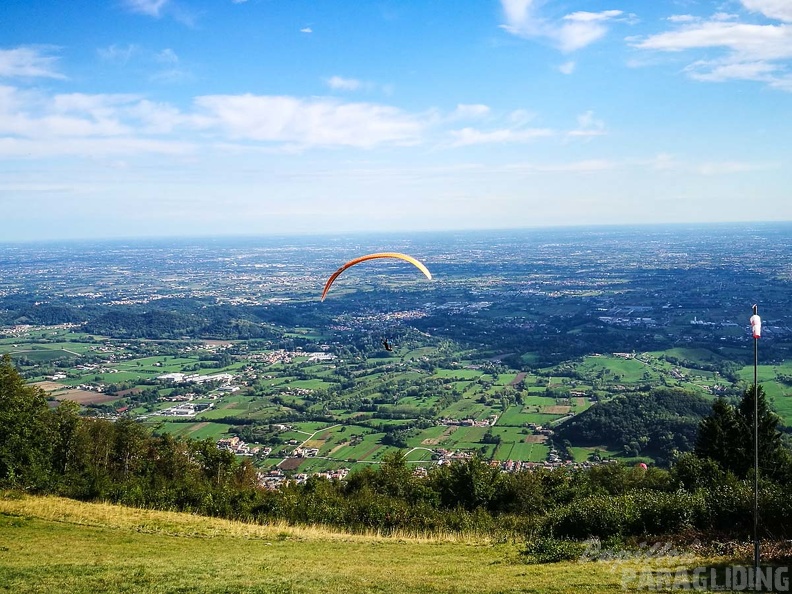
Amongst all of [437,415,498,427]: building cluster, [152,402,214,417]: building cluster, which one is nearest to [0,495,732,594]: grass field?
[437,415,498,427]: building cluster

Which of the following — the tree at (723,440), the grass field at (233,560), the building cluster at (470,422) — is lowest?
the building cluster at (470,422)

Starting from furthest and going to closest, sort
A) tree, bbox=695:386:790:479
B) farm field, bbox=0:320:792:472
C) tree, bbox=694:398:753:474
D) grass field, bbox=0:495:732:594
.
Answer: farm field, bbox=0:320:792:472 → tree, bbox=694:398:753:474 → tree, bbox=695:386:790:479 → grass field, bbox=0:495:732:594

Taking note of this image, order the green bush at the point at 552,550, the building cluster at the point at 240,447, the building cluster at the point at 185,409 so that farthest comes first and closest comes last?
1. the building cluster at the point at 185,409
2. the building cluster at the point at 240,447
3. the green bush at the point at 552,550

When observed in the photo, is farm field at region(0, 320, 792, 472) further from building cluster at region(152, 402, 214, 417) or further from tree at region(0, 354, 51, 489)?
tree at region(0, 354, 51, 489)

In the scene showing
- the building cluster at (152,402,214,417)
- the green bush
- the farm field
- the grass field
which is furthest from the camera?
the building cluster at (152,402,214,417)

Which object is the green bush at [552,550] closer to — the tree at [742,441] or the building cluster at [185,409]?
the tree at [742,441]

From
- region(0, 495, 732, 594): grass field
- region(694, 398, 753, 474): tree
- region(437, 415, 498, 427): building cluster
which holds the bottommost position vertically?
region(437, 415, 498, 427): building cluster

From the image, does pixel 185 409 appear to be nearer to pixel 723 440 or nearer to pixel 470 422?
pixel 470 422

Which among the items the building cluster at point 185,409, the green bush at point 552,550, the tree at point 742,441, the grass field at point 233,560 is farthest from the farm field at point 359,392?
the green bush at point 552,550

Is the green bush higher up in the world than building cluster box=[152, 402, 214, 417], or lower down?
higher up

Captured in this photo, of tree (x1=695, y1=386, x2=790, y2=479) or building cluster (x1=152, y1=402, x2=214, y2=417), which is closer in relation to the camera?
tree (x1=695, y1=386, x2=790, y2=479)
